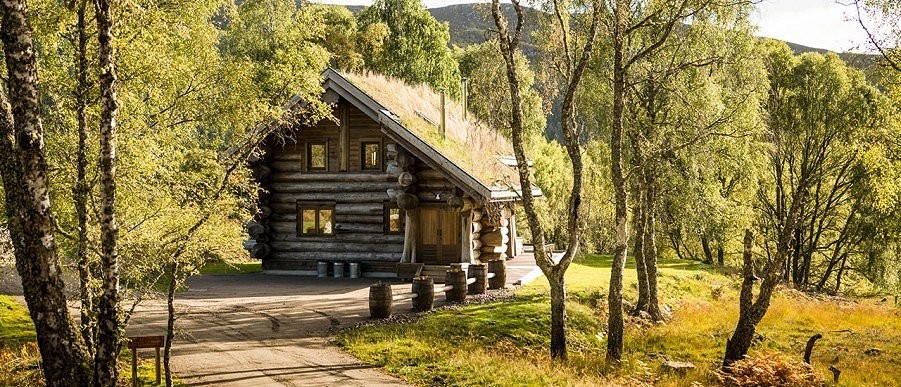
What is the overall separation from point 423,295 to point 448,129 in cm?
1245

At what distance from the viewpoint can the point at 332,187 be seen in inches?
1067

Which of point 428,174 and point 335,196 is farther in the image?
point 335,196

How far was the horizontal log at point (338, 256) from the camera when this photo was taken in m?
26.4

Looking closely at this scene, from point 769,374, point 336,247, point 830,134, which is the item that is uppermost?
point 830,134

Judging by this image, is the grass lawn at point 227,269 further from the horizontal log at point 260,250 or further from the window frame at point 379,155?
the window frame at point 379,155

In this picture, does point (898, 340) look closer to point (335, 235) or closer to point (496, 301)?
point (496, 301)

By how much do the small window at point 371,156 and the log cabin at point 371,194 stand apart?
0.04 metres

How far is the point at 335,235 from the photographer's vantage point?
27.2 metres

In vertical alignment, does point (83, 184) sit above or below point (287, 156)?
below

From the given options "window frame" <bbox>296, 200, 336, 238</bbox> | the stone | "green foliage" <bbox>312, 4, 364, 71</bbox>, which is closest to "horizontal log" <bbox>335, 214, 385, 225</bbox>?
"window frame" <bbox>296, 200, 336, 238</bbox>

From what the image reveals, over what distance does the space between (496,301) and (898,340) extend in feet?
34.5

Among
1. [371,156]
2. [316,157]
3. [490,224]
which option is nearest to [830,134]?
[490,224]

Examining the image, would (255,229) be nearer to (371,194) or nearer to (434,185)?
(371,194)

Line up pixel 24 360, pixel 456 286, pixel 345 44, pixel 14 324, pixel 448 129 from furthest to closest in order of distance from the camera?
1. pixel 345 44
2. pixel 448 129
3. pixel 456 286
4. pixel 14 324
5. pixel 24 360
